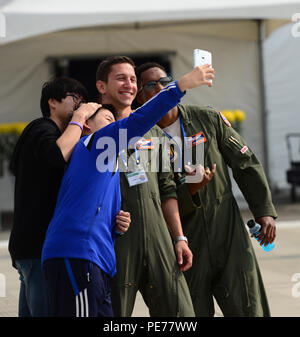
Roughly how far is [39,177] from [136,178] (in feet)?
1.60

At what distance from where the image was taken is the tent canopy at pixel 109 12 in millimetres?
10000

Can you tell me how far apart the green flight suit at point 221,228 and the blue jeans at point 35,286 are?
862 millimetres

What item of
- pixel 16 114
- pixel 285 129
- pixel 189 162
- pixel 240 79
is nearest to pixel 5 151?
pixel 16 114

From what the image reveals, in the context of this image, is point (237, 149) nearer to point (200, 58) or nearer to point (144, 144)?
point (144, 144)

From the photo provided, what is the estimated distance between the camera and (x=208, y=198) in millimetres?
3910

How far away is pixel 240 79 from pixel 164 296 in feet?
33.1

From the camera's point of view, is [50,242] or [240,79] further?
[240,79]

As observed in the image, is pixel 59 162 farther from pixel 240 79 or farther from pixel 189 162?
pixel 240 79

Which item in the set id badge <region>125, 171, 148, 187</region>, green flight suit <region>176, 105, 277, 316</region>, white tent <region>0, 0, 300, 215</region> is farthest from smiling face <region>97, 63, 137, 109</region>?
white tent <region>0, 0, 300, 215</region>
